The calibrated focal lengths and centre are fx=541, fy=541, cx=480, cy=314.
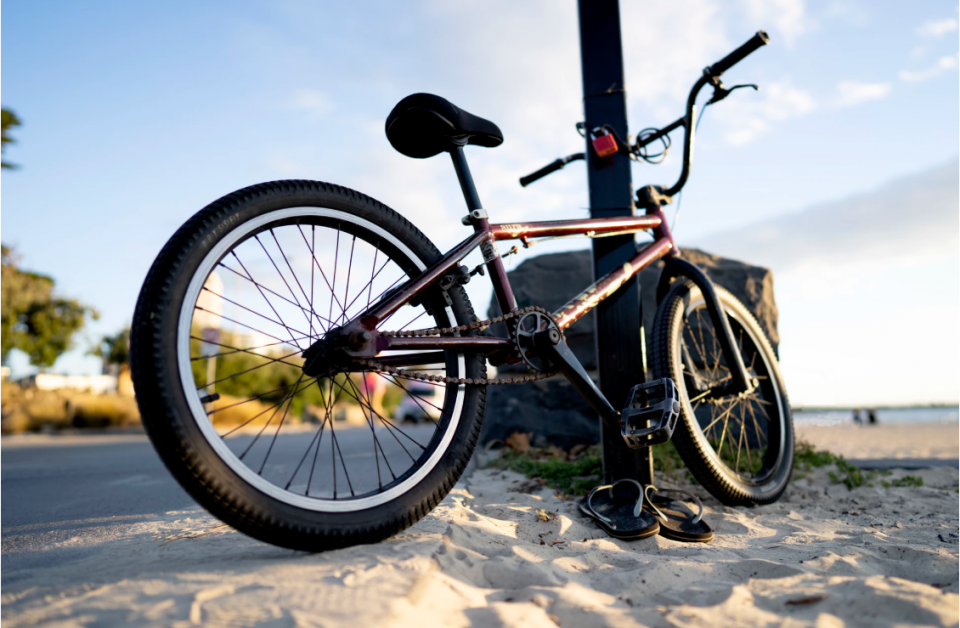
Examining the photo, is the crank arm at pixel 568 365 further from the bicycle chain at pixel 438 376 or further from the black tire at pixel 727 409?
the black tire at pixel 727 409

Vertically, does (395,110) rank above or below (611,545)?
above

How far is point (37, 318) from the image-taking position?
18.3 metres

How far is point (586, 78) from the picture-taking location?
2.78 meters

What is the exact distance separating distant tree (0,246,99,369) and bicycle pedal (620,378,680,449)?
796 inches

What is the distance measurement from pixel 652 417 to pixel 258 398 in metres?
1.44

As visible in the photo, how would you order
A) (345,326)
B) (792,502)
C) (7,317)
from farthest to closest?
(7,317)
(792,502)
(345,326)

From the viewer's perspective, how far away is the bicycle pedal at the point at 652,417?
2.00 m

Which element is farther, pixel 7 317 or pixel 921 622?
pixel 7 317

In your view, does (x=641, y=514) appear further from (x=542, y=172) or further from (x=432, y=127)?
(x=542, y=172)

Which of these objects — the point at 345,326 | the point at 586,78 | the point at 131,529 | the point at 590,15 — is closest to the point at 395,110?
the point at 345,326

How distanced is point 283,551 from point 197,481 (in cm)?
35

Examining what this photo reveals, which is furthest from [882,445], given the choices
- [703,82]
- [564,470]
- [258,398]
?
Result: [258,398]

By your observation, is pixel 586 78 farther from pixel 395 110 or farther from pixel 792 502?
pixel 792 502

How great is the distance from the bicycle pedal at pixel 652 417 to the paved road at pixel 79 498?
4.80 feet
